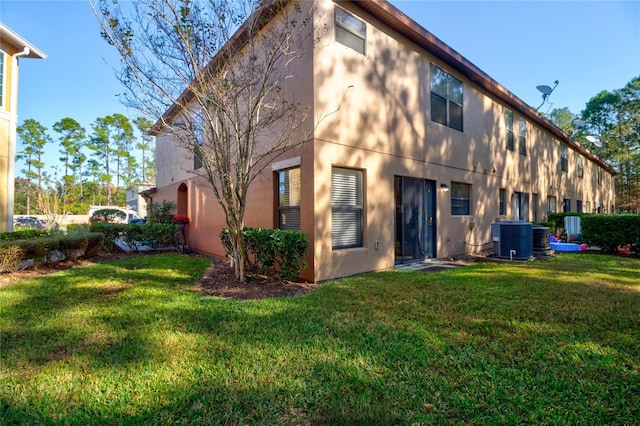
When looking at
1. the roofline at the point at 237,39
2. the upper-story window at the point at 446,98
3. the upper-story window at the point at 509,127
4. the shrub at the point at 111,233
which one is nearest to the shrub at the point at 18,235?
the shrub at the point at 111,233

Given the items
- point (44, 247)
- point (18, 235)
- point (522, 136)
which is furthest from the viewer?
point (522, 136)

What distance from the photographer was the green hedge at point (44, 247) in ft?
22.0

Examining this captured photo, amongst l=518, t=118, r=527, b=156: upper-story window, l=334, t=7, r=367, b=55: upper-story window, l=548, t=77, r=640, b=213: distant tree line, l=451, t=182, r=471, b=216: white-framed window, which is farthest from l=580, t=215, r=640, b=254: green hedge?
l=548, t=77, r=640, b=213: distant tree line

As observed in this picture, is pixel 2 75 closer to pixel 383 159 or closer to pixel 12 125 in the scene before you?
pixel 12 125

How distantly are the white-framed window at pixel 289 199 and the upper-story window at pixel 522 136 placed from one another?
11635mm

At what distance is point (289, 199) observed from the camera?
6914 mm

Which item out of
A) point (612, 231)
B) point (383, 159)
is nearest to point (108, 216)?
point (383, 159)

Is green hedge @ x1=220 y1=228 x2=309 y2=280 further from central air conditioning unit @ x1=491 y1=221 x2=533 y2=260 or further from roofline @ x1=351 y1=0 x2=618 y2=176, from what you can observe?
central air conditioning unit @ x1=491 y1=221 x2=533 y2=260

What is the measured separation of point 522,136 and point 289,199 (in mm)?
12319

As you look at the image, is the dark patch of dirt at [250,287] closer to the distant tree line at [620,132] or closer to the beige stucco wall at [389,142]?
the beige stucco wall at [389,142]

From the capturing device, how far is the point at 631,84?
25.2 meters

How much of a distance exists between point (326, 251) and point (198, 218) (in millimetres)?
7065

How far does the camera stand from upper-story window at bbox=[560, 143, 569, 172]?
17.8 metres

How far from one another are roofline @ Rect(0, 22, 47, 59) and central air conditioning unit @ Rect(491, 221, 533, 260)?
51.9 ft
